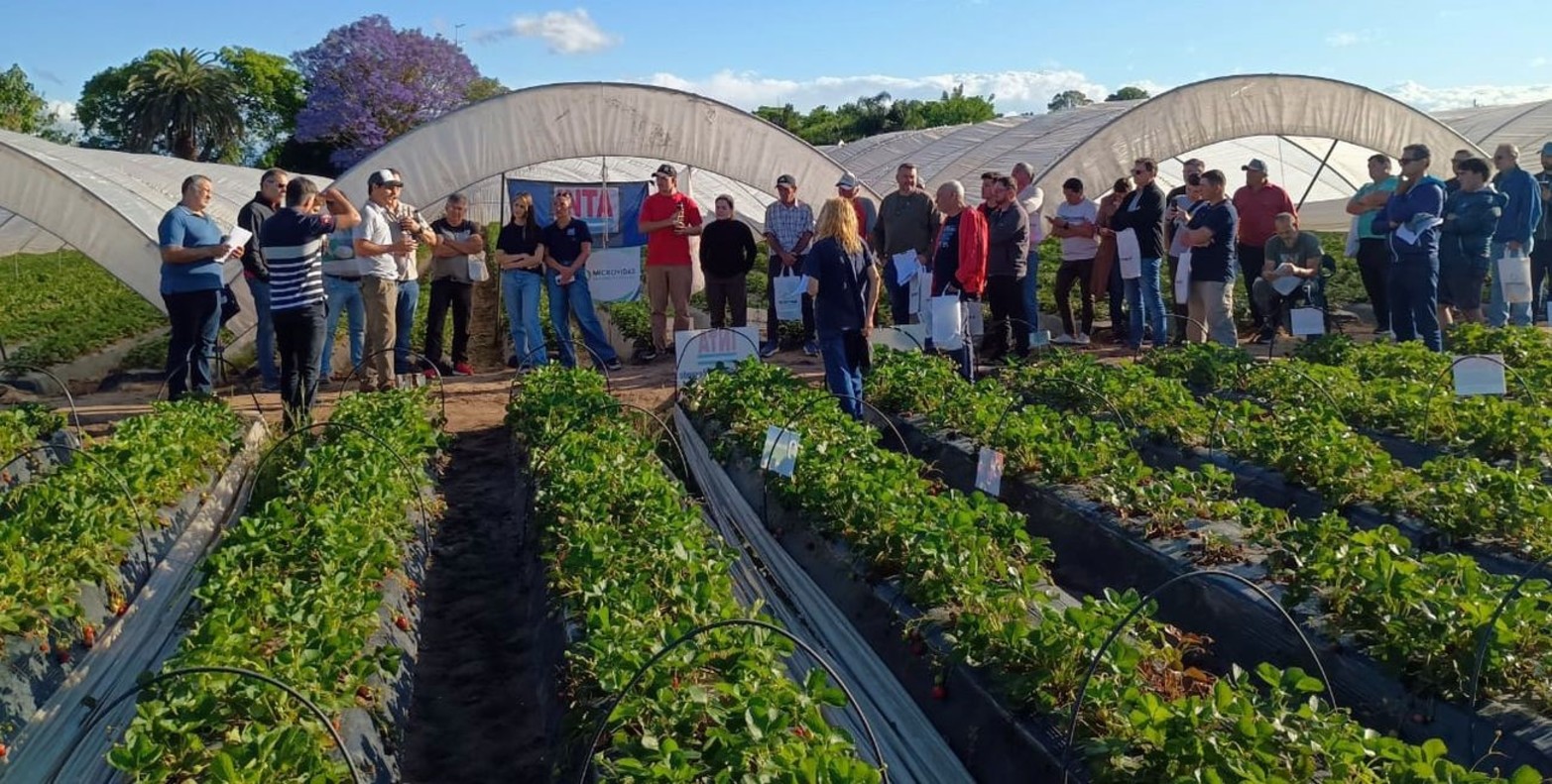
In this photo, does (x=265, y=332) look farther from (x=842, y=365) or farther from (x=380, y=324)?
(x=842, y=365)

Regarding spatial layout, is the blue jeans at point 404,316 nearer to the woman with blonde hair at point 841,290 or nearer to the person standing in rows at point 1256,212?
the woman with blonde hair at point 841,290

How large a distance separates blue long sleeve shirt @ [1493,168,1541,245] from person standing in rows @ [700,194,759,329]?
6.47 metres

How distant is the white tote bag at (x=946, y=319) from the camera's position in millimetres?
8758

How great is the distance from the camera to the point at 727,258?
36.4ft

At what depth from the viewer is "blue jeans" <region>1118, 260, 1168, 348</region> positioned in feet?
34.4

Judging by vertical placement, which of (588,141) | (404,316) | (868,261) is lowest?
(404,316)

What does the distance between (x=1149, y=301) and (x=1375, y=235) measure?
1.92 m

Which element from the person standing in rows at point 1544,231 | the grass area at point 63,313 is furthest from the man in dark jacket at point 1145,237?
the grass area at point 63,313

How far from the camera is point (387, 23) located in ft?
150

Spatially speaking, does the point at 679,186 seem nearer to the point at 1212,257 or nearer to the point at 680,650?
the point at 1212,257

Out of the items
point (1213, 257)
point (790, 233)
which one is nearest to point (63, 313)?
point (790, 233)

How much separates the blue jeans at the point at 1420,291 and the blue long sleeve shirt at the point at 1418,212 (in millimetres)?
47

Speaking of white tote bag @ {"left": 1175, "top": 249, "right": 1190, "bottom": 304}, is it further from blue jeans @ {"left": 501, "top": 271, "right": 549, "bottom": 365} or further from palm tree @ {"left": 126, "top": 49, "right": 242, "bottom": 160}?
palm tree @ {"left": 126, "top": 49, "right": 242, "bottom": 160}

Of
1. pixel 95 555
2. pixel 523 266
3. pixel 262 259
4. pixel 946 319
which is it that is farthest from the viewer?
pixel 523 266
